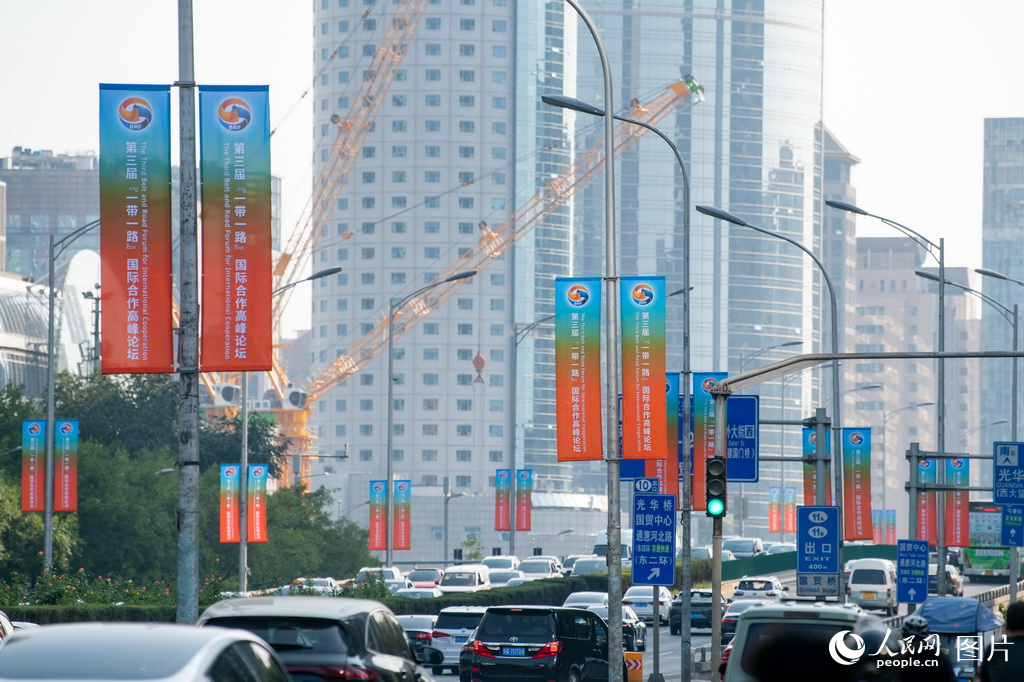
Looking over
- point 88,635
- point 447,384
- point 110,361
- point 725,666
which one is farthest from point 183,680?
point 447,384

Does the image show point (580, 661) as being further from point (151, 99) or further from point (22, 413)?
point (22, 413)

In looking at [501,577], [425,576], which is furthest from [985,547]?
[425,576]

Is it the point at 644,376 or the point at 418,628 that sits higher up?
the point at 644,376

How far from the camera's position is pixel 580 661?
25609 mm

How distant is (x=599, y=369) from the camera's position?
2719 centimetres

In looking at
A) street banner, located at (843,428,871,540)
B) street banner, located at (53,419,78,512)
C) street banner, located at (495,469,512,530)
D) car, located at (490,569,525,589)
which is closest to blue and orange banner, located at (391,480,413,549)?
street banner, located at (495,469,512,530)

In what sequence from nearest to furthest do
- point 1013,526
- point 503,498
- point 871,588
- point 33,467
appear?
1. point 1013,526
2. point 33,467
3. point 871,588
4. point 503,498

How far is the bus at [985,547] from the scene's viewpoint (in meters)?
73.8

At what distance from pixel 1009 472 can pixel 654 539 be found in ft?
67.6

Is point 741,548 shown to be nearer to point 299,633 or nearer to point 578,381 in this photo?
point 578,381

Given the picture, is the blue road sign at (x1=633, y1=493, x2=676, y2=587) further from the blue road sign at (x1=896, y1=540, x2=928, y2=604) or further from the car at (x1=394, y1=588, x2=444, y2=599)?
the car at (x1=394, y1=588, x2=444, y2=599)

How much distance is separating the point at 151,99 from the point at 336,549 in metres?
67.9

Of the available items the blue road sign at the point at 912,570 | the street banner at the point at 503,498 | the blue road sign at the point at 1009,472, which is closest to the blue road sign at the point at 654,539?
the blue road sign at the point at 912,570

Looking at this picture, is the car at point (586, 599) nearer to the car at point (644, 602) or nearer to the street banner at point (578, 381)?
the car at point (644, 602)
